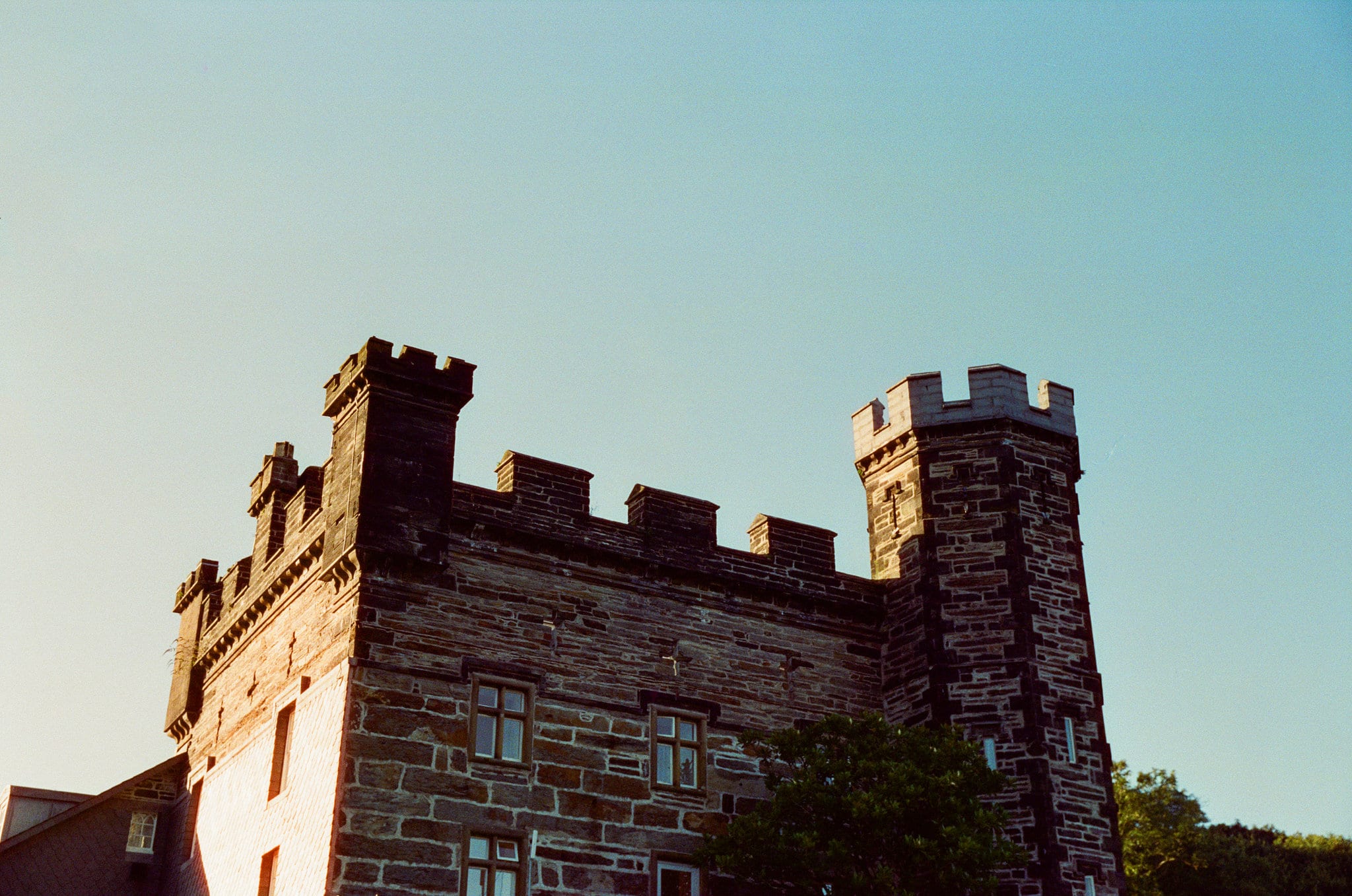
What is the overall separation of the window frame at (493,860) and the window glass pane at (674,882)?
221cm

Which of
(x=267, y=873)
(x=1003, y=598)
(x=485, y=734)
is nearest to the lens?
(x=485, y=734)

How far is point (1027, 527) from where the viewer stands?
25812mm

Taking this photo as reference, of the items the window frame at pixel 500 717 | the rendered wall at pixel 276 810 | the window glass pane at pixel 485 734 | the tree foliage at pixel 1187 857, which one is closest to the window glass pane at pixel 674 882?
the window frame at pixel 500 717

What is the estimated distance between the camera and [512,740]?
845 inches

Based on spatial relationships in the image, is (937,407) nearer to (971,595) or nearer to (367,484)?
(971,595)

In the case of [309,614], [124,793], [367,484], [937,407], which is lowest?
[124,793]

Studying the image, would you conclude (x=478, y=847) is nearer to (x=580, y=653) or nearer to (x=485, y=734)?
(x=485, y=734)

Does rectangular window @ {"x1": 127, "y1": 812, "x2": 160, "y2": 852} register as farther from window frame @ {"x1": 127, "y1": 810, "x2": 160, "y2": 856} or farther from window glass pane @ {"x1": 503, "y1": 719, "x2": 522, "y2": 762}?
window glass pane @ {"x1": 503, "y1": 719, "x2": 522, "y2": 762}

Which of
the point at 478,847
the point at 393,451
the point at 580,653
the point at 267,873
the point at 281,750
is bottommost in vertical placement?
the point at 267,873

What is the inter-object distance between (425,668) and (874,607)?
8.79m

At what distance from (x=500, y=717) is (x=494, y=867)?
215 cm

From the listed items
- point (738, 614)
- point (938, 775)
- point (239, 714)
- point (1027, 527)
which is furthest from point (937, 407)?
point (239, 714)

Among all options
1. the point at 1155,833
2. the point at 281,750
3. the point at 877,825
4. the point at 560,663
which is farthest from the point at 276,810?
the point at 1155,833

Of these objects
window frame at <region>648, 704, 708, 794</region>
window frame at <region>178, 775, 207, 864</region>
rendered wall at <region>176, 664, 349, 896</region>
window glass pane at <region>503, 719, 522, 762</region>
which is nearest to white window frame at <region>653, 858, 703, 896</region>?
window frame at <region>648, 704, 708, 794</region>
